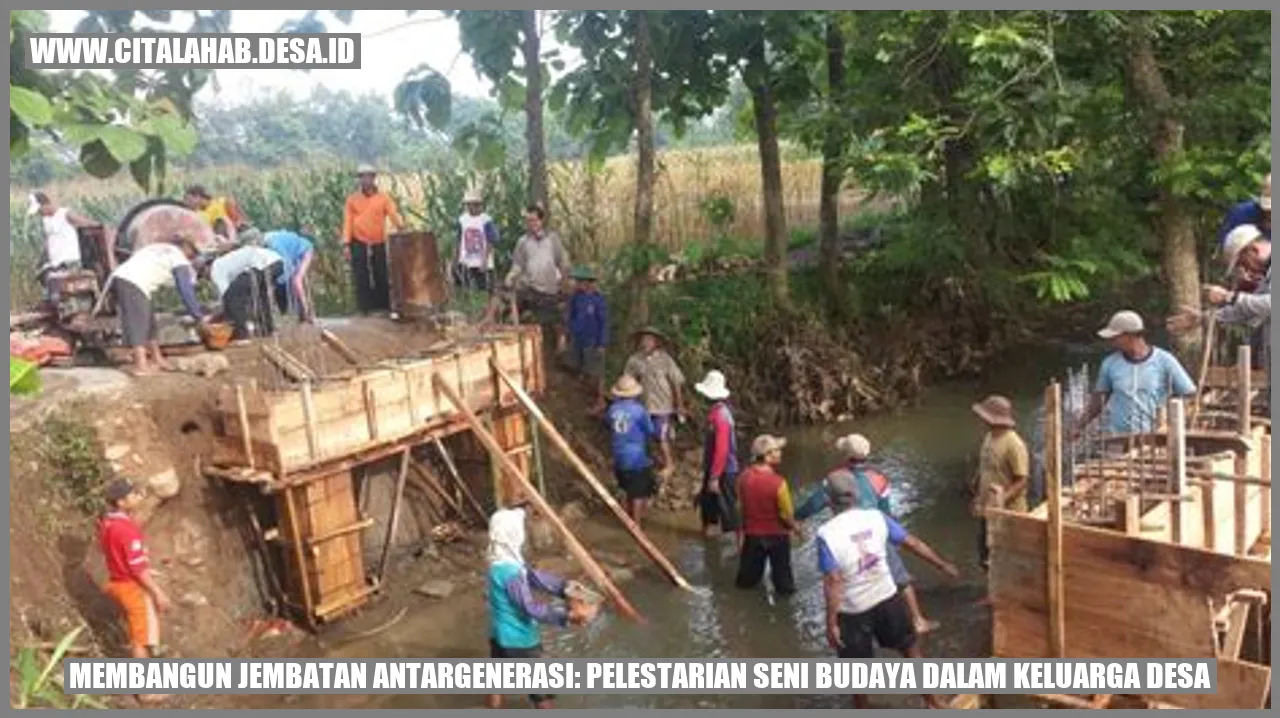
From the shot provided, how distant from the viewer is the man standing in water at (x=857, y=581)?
675 cm

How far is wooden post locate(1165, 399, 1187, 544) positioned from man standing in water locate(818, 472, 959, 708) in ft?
5.35

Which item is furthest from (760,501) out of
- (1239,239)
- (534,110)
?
(534,110)

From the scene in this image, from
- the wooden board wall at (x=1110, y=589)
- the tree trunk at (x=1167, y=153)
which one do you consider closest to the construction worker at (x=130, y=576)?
the wooden board wall at (x=1110, y=589)

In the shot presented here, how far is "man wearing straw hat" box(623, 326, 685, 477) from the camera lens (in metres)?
11.3

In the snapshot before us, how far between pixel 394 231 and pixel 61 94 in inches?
A: 345

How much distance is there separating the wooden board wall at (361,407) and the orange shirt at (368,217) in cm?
227

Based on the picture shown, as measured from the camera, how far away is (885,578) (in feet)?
22.5

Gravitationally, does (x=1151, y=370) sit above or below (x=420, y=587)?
above

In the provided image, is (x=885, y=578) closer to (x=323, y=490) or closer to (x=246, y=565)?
(x=323, y=490)

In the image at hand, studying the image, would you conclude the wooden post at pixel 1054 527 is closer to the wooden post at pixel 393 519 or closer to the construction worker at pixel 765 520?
the construction worker at pixel 765 520

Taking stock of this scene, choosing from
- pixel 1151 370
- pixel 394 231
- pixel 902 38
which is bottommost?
pixel 1151 370

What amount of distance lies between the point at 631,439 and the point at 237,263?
12.9ft
